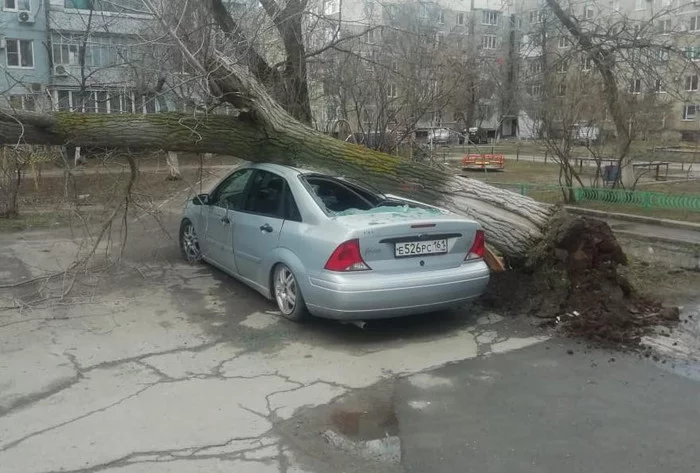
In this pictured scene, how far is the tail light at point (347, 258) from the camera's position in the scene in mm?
5672

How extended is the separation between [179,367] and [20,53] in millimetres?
38150

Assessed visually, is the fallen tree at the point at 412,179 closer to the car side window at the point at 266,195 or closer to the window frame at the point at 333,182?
the window frame at the point at 333,182

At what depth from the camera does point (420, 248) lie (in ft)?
19.4

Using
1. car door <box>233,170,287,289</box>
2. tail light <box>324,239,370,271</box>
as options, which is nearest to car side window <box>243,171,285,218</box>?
car door <box>233,170,287,289</box>

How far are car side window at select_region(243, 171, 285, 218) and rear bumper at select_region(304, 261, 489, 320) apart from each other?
1140 millimetres

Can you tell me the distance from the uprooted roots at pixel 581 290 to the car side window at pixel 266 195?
2329 mm

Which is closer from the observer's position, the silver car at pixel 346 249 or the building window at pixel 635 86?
the silver car at pixel 346 249

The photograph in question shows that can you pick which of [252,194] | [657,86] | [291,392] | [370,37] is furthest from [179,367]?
[657,86]

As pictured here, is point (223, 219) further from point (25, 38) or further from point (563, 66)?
point (25, 38)

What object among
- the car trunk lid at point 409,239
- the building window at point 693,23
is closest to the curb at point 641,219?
the car trunk lid at point 409,239

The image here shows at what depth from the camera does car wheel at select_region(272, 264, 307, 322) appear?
616 cm

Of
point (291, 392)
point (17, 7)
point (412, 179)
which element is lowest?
point (291, 392)

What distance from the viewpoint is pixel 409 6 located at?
17609 mm

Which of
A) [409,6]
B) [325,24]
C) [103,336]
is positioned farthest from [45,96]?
[409,6]
